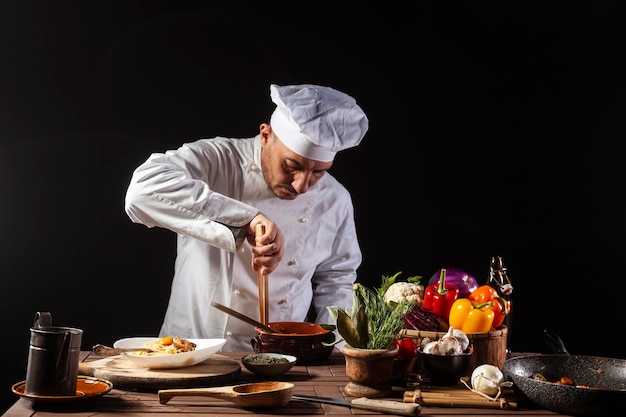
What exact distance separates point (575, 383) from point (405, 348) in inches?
19.1

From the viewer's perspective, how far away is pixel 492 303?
→ 2318mm

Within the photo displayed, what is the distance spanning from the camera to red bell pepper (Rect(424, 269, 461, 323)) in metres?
2.41

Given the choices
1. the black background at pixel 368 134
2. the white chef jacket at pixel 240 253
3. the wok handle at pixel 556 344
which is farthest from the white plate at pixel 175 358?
the black background at pixel 368 134

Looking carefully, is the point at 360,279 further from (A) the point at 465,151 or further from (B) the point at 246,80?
(B) the point at 246,80

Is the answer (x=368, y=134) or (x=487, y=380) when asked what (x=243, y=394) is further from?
(x=368, y=134)

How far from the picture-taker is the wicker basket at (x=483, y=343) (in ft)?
7.42

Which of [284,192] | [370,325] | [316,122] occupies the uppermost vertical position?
[316,122]

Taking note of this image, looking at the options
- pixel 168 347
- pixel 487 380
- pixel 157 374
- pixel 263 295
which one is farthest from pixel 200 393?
pixel 263 295

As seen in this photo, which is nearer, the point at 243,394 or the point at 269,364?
the point at 243,394

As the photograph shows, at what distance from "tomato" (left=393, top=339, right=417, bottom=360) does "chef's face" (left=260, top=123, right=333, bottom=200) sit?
1065 mm

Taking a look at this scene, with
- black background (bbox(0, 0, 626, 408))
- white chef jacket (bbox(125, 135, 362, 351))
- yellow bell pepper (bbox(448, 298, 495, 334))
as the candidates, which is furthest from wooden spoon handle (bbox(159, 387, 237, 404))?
black background (bbox(0, 0, 626, 408))

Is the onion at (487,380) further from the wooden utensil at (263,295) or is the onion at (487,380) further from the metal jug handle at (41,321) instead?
the metal jug handle at (41,321)

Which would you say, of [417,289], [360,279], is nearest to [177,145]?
[360,279]

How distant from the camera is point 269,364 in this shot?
223 centimetres
